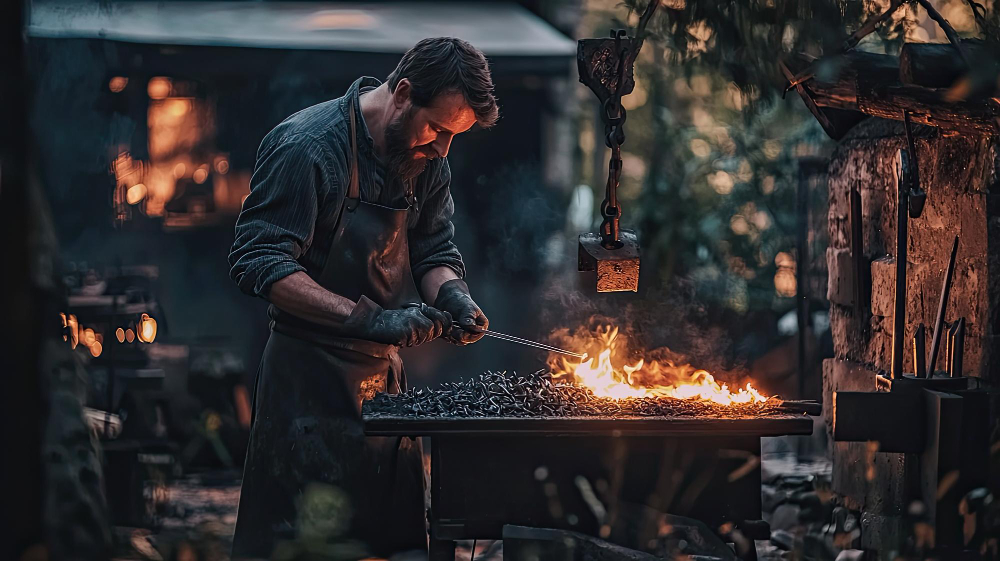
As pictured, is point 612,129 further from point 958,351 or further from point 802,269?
point 802,269

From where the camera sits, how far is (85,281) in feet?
27.2

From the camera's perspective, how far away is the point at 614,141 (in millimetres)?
3986

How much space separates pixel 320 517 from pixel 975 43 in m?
2.92

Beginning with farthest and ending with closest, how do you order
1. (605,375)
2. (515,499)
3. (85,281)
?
(85,281)
(605,375)
(515,499)

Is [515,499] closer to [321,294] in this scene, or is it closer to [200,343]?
[321,294]

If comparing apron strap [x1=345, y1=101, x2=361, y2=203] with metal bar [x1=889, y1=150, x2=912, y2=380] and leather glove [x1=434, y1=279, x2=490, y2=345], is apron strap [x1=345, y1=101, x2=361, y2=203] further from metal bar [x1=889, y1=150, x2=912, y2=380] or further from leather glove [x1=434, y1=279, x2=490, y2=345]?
metal bar [x1=889, y1=150, x2=912, y2=380]

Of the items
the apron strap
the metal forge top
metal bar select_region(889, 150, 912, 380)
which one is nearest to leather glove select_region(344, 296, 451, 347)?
the metal forge top

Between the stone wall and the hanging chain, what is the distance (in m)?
1.36

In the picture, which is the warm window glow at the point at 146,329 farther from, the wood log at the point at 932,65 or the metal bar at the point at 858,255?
the wood log at the point at 932,65

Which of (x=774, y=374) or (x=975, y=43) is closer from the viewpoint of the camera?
(x=975, y=43)

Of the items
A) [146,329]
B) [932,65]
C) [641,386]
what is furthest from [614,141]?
[146,329]

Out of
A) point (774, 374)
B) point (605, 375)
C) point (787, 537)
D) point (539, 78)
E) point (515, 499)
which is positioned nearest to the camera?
point (515, 499)

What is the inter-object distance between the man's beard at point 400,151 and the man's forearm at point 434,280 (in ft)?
1.68

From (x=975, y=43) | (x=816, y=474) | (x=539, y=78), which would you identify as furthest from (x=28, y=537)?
(x=539, y=78)
